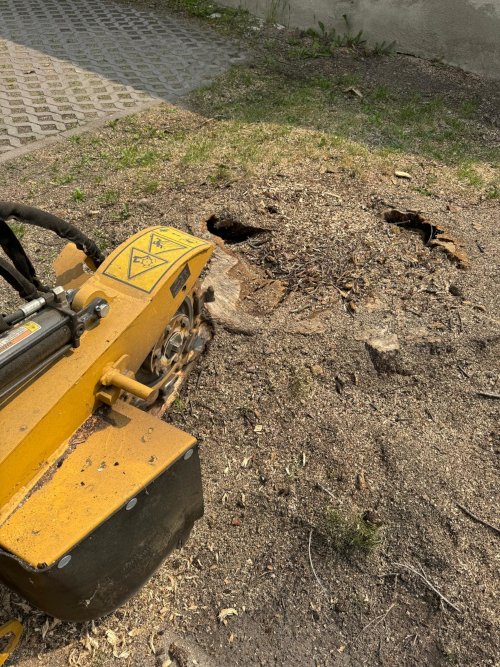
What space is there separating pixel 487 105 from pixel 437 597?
6341 millimetres

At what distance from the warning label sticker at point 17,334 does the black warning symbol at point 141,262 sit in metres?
0.68

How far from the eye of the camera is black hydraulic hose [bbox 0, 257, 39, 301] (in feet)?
6.40

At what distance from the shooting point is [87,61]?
770 cm

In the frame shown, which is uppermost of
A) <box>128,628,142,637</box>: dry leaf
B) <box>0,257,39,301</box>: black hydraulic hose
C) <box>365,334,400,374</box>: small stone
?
<box>0,257,39,301</box>: black hydraulic hose

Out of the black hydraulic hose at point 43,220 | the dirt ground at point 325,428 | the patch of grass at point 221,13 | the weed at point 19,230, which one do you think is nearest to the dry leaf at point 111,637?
the dirt ground at point 325,428

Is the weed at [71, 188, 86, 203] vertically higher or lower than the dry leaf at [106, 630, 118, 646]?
higher

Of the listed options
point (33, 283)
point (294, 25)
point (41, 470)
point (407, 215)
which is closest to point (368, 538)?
point (41, 470)

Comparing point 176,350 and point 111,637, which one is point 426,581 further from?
point 176,350

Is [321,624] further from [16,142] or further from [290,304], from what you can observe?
[16,142]

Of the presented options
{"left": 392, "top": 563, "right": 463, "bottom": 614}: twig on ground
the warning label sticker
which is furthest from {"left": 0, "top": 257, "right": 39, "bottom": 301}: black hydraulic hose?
{"left": 392, "top": 563, "right": 463, "bottom": 614}: twig on ground

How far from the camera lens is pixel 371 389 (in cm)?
337

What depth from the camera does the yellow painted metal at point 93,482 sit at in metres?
1.78

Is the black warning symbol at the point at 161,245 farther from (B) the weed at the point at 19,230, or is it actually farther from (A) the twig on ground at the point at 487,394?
(B) the weed at the point at 19,230

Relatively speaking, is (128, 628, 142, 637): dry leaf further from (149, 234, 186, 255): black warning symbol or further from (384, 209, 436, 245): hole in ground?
(384, 209, 436, 245): hole in ground
